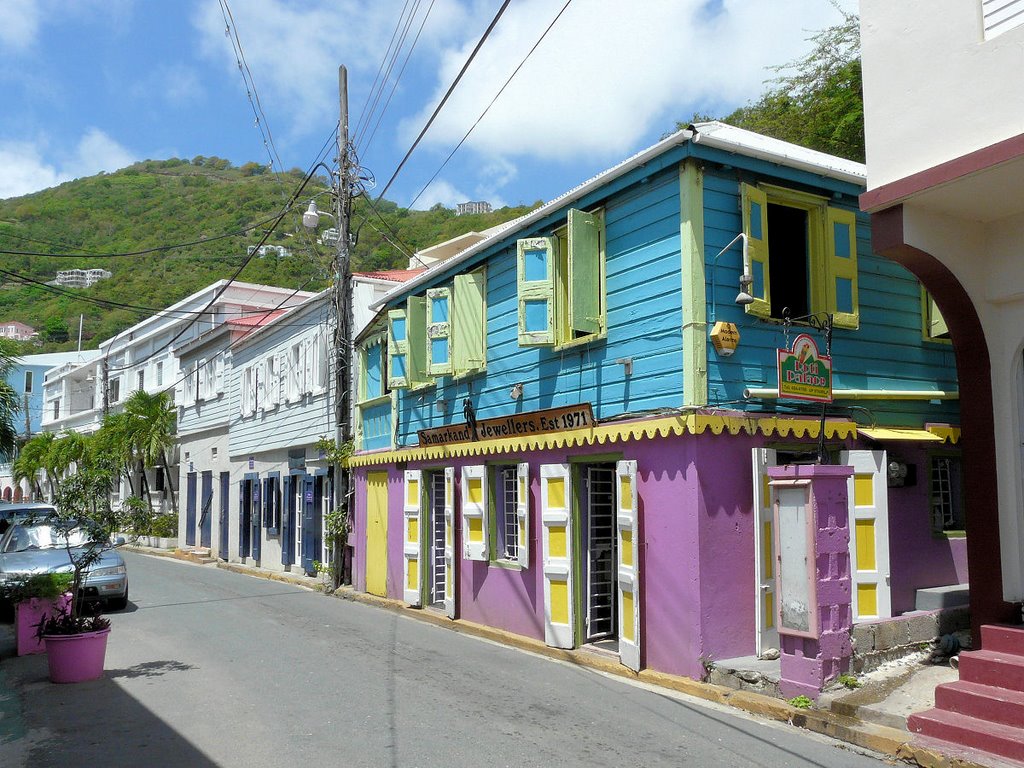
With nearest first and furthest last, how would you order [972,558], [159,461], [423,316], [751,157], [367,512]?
[972,558], [751,157], [423,316], [367,512], [159,461]

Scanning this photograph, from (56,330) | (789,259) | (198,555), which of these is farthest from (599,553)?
(56,330)

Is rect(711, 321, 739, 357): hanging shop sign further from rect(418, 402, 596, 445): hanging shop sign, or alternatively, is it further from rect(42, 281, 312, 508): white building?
rect(42, 281, 312, 508): white building

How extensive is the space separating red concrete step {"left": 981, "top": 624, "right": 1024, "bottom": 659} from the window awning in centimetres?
288

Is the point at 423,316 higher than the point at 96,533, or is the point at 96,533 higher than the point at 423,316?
the point at 423,316

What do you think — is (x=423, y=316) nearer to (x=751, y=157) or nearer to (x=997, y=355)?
(x=751, y=157)

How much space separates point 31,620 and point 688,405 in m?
7.93

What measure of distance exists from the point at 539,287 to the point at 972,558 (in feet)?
18.7

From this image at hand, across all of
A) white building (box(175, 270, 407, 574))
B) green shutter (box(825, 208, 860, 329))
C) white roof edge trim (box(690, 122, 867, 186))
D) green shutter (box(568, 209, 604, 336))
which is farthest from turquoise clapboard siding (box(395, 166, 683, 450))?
white building (box(175, 270, 407, 574))

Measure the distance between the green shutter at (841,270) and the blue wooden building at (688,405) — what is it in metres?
0.02

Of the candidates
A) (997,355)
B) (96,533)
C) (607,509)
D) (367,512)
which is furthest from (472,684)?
(367,512)

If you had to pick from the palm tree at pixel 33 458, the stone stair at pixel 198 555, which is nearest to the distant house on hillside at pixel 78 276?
the palm tree at pixel 33 458

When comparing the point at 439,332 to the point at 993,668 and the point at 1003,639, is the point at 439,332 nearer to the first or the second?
the point at 1003,639

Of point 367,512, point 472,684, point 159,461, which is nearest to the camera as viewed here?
point 472,684

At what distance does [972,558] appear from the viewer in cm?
796
